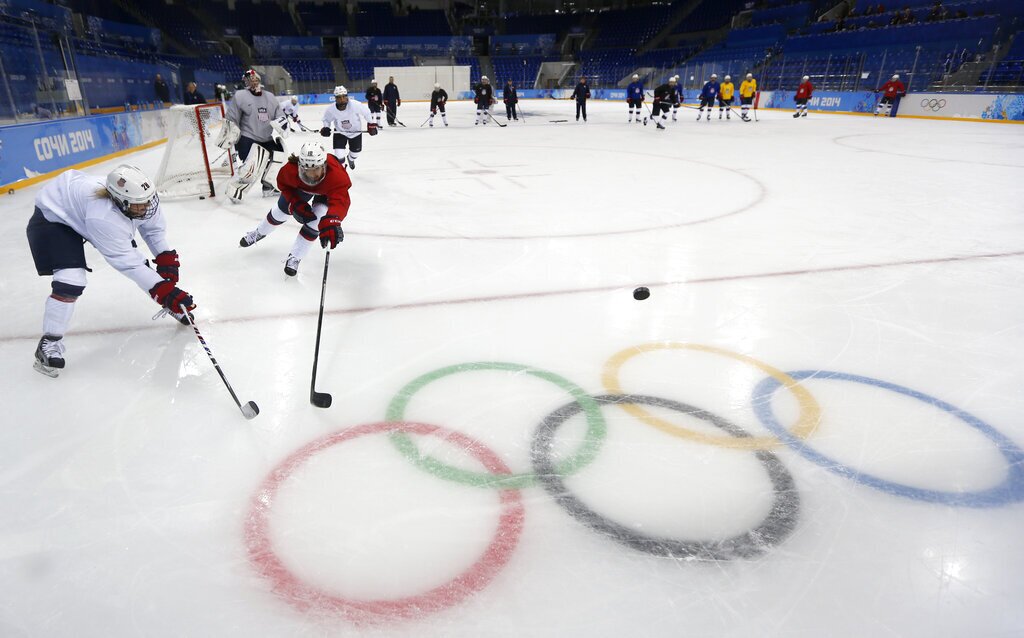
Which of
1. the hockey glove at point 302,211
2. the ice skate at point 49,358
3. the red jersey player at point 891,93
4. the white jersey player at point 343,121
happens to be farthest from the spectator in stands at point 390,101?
the red jersey player at point 891,93

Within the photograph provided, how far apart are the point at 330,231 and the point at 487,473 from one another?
6.65 feet

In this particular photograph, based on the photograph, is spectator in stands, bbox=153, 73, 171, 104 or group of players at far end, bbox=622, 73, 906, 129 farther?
group of players at far end, bbox=622, 73, 906, 129

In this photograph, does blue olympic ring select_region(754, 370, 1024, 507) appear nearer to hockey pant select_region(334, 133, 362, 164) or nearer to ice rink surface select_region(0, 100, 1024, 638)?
ice rink surface select_region(0, 100, 1024, 638)

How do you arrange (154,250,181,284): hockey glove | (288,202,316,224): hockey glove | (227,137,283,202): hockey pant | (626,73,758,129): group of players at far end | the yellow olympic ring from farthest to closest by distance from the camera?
(626,73,758,129): group of players at far end < (227,137,283,202): hockey pant < (288,202,316,224): hockey glove < (154,250,181,284): hockey glove < the yellow olympic ring

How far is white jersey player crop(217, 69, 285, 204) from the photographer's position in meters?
5.75

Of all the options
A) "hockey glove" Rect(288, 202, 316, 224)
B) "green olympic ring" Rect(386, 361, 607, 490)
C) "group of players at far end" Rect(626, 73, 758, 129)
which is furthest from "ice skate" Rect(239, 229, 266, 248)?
"group of players at far end" Rect(626, 73, 758, 129)

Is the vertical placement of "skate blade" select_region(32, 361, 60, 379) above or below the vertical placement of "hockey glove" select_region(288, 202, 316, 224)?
below

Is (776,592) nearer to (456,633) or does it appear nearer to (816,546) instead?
(816,546)

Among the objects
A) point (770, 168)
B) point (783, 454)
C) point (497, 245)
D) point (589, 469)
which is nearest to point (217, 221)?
point (497, 245)

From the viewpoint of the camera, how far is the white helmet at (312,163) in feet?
10.8

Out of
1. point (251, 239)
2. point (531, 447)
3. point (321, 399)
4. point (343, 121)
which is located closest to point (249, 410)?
point (321, 399)

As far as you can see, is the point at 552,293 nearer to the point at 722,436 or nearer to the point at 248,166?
the point at 722,436

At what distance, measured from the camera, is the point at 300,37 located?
33.9 meters

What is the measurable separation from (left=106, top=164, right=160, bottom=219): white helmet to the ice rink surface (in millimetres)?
681
